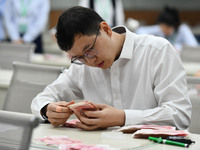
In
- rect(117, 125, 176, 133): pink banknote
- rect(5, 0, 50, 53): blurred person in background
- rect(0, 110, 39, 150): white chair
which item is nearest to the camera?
rect(0, 110, 39, 150): white chair

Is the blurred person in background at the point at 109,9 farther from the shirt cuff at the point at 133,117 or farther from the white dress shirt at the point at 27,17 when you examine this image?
the shirt cuff at the point at 133,117

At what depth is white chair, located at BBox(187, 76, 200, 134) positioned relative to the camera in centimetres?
205

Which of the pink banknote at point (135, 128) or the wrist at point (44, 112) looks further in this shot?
the wrist at point (44, 112)

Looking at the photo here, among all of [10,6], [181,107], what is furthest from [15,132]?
[10,6]

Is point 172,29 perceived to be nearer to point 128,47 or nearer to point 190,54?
point 190,54

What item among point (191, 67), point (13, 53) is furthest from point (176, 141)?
point (13, 53)

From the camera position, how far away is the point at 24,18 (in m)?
5.77

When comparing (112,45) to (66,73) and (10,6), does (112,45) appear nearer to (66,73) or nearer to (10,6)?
(66,73)

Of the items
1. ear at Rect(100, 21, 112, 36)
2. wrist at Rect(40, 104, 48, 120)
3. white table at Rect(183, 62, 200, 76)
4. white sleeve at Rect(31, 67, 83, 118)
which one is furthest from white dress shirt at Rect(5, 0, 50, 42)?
ear at Rect(100, 21, 112, 36)

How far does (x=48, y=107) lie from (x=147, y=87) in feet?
1.47

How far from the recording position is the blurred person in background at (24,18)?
5.71m

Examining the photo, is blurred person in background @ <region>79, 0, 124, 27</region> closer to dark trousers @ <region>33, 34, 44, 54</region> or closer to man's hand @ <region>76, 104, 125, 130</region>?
dark trousers @ <region>33, 34, 44, 54</region>

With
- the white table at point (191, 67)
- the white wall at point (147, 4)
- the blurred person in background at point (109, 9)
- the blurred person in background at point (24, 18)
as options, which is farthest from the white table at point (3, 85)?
the white wall at point (147, 4)

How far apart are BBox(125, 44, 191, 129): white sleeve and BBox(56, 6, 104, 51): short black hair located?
339 mm
